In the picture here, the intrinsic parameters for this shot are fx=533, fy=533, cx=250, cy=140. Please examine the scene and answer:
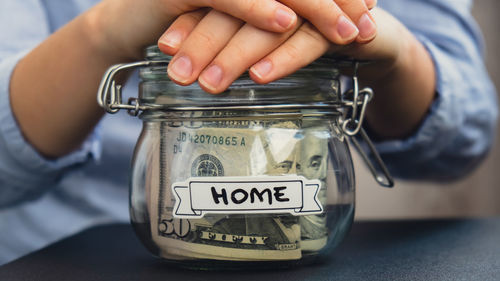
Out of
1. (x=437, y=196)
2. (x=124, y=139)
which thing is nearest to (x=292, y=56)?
(x=124, y=139)

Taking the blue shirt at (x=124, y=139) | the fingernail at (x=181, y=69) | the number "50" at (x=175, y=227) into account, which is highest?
the fingernail at (x=181, y=69)

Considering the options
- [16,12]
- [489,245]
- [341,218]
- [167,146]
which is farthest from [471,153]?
[16,12]

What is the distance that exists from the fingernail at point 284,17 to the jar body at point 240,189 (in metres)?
0.07

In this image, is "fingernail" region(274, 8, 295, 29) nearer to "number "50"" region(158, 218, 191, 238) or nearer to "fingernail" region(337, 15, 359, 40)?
"fingernail" region(337, 15, 359, 40)

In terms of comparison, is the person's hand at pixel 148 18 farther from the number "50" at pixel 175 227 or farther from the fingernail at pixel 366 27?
the number "50" at pixel 175 227

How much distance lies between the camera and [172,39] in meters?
0.43

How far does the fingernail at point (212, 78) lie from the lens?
406 mm

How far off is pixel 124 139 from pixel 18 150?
0.28 meters

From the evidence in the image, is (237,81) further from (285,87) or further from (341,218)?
(341,218)

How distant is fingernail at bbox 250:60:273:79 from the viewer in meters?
0.41

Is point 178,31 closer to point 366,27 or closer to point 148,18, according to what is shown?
point 148,18

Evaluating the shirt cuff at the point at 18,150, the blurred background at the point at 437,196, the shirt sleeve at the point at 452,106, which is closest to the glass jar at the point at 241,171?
the shirt cuff at the point at 18,150

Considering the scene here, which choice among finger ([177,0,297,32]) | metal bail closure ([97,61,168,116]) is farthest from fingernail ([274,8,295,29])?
metal bail closure ([97,61,168,116])

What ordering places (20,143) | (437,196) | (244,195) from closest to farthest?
(244,195) → (20,143) → (437,196)
